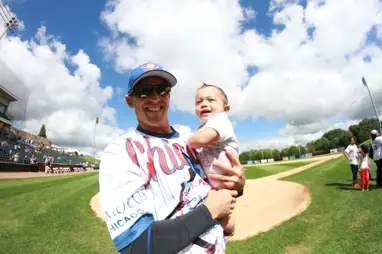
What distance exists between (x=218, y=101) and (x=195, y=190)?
1.07 m

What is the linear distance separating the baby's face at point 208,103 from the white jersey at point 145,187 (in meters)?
0.64

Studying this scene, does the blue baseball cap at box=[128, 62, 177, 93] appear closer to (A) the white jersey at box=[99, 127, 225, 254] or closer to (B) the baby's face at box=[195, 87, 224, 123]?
(A) the white jersey at box=[99, 127, 225, 254]

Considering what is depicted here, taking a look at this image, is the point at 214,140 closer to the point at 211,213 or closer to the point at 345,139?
the point at 211,213

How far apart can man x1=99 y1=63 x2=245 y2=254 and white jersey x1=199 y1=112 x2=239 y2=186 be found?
98 mm

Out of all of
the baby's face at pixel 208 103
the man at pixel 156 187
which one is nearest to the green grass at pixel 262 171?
the baby's face at pixel 208 103

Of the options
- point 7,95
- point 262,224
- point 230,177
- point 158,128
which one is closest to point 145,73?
point 158,128

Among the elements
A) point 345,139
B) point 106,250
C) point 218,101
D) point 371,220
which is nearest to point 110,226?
point 218,101

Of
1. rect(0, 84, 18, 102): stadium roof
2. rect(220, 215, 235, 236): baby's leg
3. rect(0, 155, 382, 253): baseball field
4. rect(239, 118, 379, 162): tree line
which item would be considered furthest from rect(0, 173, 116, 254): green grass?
rect(239, 118, 379, 162): tree line

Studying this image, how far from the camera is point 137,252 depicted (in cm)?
142

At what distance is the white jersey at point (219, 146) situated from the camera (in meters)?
2.17

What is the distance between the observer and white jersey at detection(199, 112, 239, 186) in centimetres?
217

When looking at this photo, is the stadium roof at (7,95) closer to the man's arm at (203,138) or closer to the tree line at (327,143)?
Result: the man's arm at (203,138)

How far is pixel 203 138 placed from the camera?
203 cm

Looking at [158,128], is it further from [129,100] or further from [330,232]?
[330,232]
